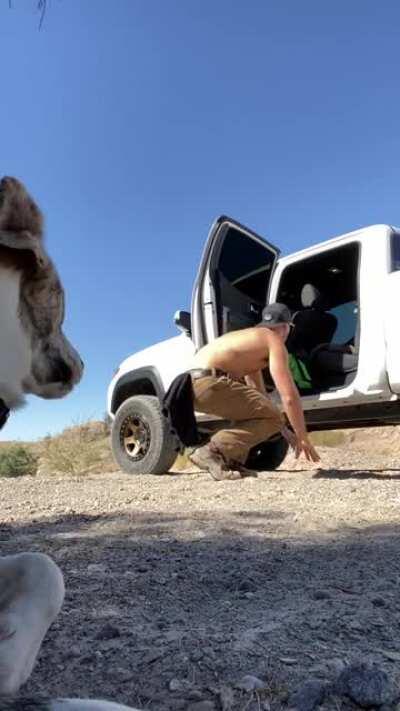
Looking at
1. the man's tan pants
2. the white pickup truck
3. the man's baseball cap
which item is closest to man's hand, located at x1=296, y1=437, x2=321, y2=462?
the man's tan pants

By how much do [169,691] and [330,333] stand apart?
587cm

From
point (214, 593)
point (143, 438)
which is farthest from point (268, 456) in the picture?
point (214, 593)

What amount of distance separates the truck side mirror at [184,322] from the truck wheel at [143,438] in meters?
0.87

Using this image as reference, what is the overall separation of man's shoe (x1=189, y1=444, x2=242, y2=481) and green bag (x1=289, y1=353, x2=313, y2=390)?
125cm

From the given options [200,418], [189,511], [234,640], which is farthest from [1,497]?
A: [234,640]

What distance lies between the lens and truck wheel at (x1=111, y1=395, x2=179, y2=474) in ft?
22.4

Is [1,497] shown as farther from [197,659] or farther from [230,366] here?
[197,659]

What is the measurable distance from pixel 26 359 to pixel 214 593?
134 cm

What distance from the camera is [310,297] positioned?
280 inches

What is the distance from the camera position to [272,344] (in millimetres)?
5879

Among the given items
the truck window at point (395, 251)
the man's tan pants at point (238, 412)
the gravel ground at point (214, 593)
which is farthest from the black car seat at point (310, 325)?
the gravel ground at point (214, 593)

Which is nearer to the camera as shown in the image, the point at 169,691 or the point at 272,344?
the point at 169,691

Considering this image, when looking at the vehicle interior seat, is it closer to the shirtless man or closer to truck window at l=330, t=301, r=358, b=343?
truck window at l=330, t=301, r=358, b=343

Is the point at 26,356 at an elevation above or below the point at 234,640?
above
